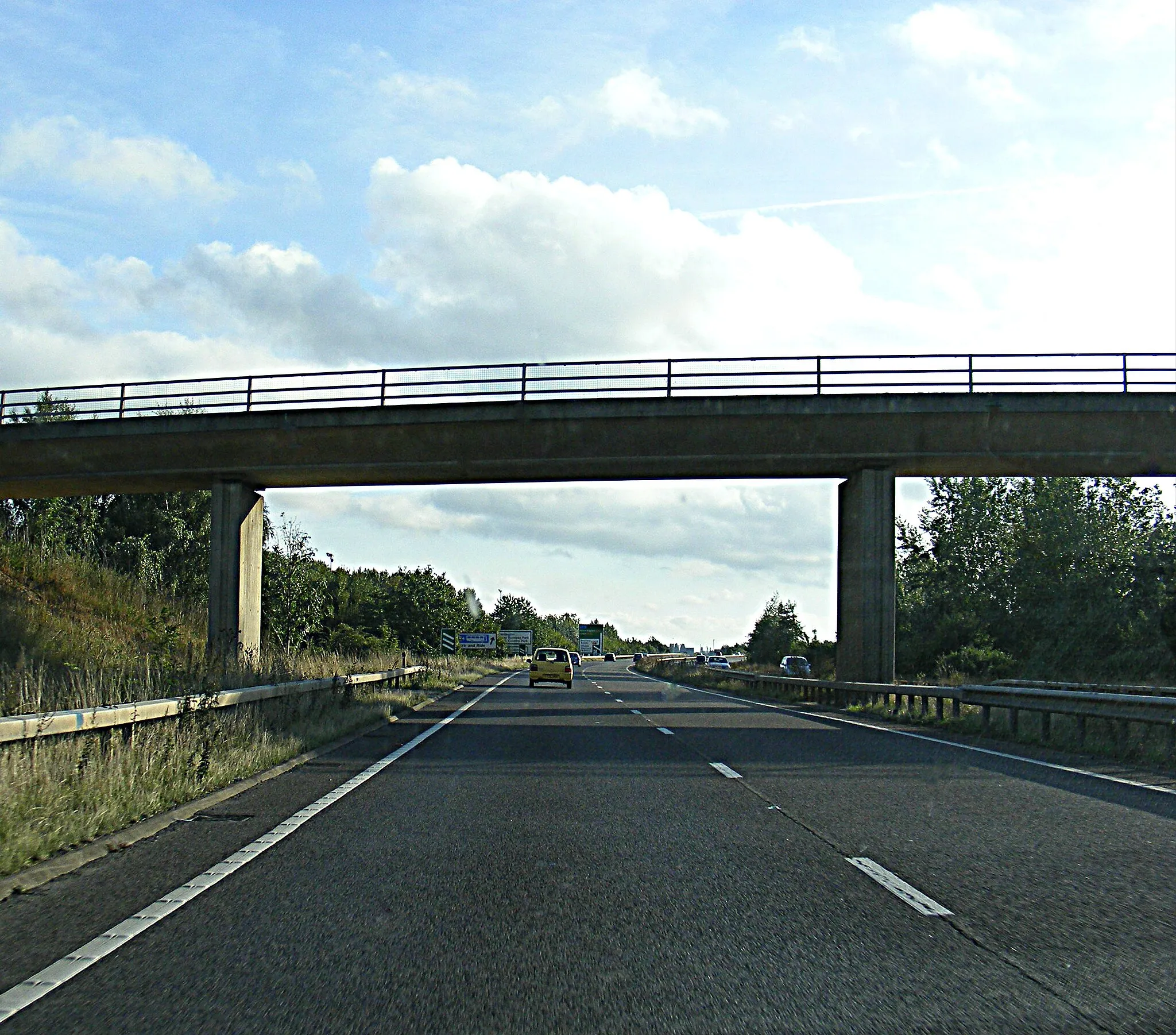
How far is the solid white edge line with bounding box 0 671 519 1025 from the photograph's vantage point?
4.90 metres

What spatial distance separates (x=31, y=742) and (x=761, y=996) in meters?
6.68

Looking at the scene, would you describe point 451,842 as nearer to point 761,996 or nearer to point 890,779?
point 761,996

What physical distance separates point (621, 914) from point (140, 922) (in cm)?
251

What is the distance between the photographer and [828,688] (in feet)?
105

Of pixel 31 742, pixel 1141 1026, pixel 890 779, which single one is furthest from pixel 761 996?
pixel 890 779

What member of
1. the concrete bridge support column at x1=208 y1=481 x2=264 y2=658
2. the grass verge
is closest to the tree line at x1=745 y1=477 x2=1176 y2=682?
the concrete bridge support column at x1=208 y1=481 x2=264 y2=658

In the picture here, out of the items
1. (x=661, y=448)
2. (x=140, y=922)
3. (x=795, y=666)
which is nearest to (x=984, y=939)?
(x=140, y=922)

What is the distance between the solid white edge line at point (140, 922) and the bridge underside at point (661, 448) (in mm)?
20717

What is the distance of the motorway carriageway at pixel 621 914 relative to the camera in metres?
4.75

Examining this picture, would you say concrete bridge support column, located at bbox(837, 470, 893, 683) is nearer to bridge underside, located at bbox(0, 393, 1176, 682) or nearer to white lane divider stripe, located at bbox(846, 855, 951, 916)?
bridge underside, located at bbox(0, 393, 1176, 682)

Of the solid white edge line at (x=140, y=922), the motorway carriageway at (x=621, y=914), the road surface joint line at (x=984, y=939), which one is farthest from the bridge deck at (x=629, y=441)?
the solid white edge line at (x=140, y=922)

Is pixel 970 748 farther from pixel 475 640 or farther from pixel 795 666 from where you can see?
pixel 475 640

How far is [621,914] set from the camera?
6.43 m

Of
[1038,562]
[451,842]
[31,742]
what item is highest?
[1038,562]
